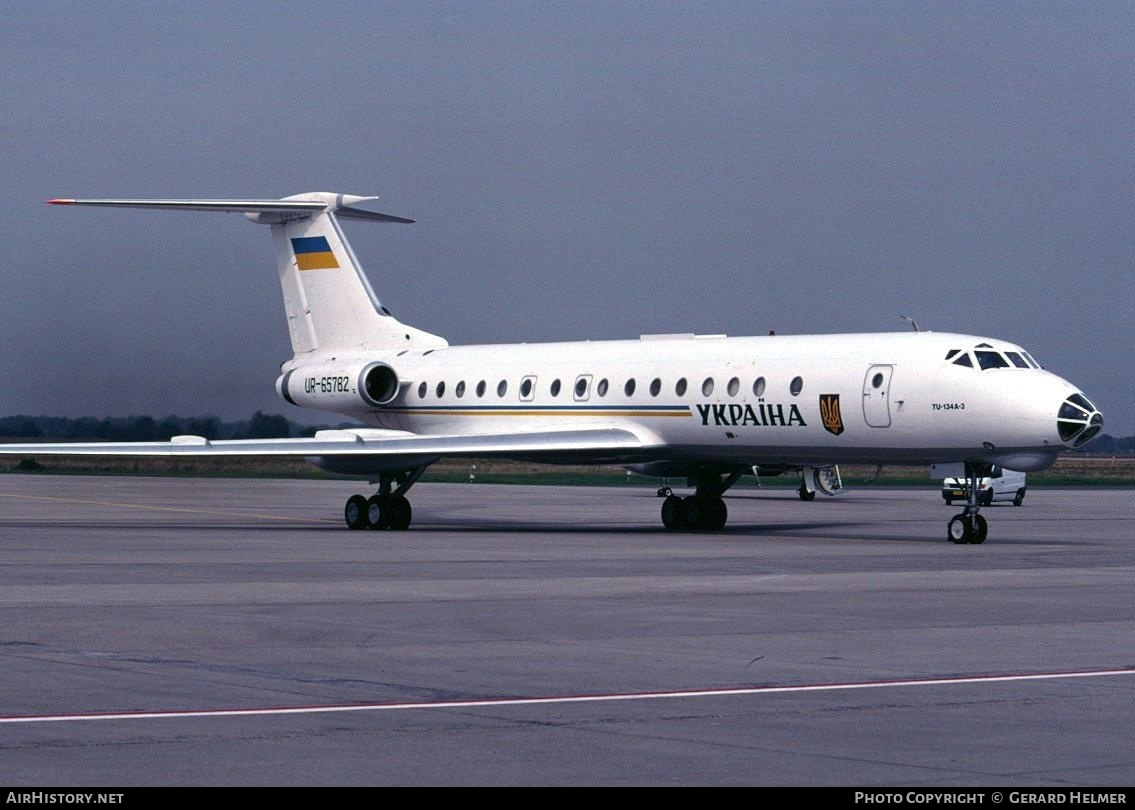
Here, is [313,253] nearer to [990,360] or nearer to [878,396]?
Result: [878,396]

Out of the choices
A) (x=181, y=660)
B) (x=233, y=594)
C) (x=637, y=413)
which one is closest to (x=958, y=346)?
(x=637, y=413)

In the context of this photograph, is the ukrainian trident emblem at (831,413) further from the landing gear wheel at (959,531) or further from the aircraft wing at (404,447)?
the aircraft wing at (404,447)

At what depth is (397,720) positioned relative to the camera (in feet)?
31.9

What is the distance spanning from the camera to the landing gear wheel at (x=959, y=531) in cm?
2689

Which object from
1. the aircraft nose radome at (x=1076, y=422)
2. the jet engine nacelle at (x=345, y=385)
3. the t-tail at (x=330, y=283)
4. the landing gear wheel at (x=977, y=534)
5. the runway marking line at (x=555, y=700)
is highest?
the t-tail at (x=330, y=283)

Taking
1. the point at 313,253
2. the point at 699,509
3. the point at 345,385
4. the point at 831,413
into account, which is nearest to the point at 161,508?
the point at 345,385

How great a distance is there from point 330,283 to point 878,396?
44.7 feet

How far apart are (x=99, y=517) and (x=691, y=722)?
95.3 ft

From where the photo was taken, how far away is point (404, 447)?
31.2 m

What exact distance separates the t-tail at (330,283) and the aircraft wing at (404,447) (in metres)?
5.22

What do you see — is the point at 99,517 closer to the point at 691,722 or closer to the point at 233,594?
the point at 233,594

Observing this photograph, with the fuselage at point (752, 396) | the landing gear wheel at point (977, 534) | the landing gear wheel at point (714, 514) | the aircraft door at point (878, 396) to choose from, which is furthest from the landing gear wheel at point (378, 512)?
the landing gear wheel at point (977, 534)

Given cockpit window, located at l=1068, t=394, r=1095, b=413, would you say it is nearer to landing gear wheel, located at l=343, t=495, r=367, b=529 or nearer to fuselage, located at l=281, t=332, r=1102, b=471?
fuselage, located at l=281, t=332, r=1102, b=471

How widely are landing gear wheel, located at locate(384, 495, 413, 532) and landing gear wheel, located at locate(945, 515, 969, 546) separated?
10.1m
